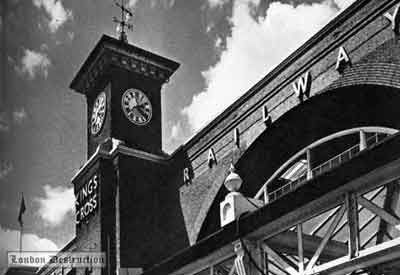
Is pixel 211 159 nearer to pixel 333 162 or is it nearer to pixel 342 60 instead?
pixel 333 162

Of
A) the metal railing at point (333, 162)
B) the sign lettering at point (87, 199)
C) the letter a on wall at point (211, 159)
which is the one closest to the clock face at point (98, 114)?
the sign lettering at point (87, 199)

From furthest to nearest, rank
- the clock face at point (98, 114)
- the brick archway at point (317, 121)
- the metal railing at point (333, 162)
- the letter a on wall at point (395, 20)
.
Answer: the clock face at point (98, 114) < the metal railing at point (333, 162) < the brick archway at point (317, 121) < the letter a on wall at point (395, 20)

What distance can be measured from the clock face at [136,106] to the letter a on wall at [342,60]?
10.5 meters

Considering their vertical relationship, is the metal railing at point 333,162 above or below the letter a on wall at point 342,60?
below

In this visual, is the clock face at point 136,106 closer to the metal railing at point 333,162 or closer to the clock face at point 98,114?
the clock face at point 98,114

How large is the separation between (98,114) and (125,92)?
4.84 ft

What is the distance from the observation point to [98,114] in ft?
89.2

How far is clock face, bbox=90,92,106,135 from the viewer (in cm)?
2666

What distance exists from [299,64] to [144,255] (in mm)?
8481

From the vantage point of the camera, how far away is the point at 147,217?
79.3ft

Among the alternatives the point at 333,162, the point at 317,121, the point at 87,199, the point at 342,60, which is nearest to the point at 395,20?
the point at 342,60

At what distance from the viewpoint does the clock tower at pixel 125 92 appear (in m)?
26.1

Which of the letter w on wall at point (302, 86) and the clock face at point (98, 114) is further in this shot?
the clock face at point (98, 114)

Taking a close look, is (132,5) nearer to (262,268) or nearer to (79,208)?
(79,208)
